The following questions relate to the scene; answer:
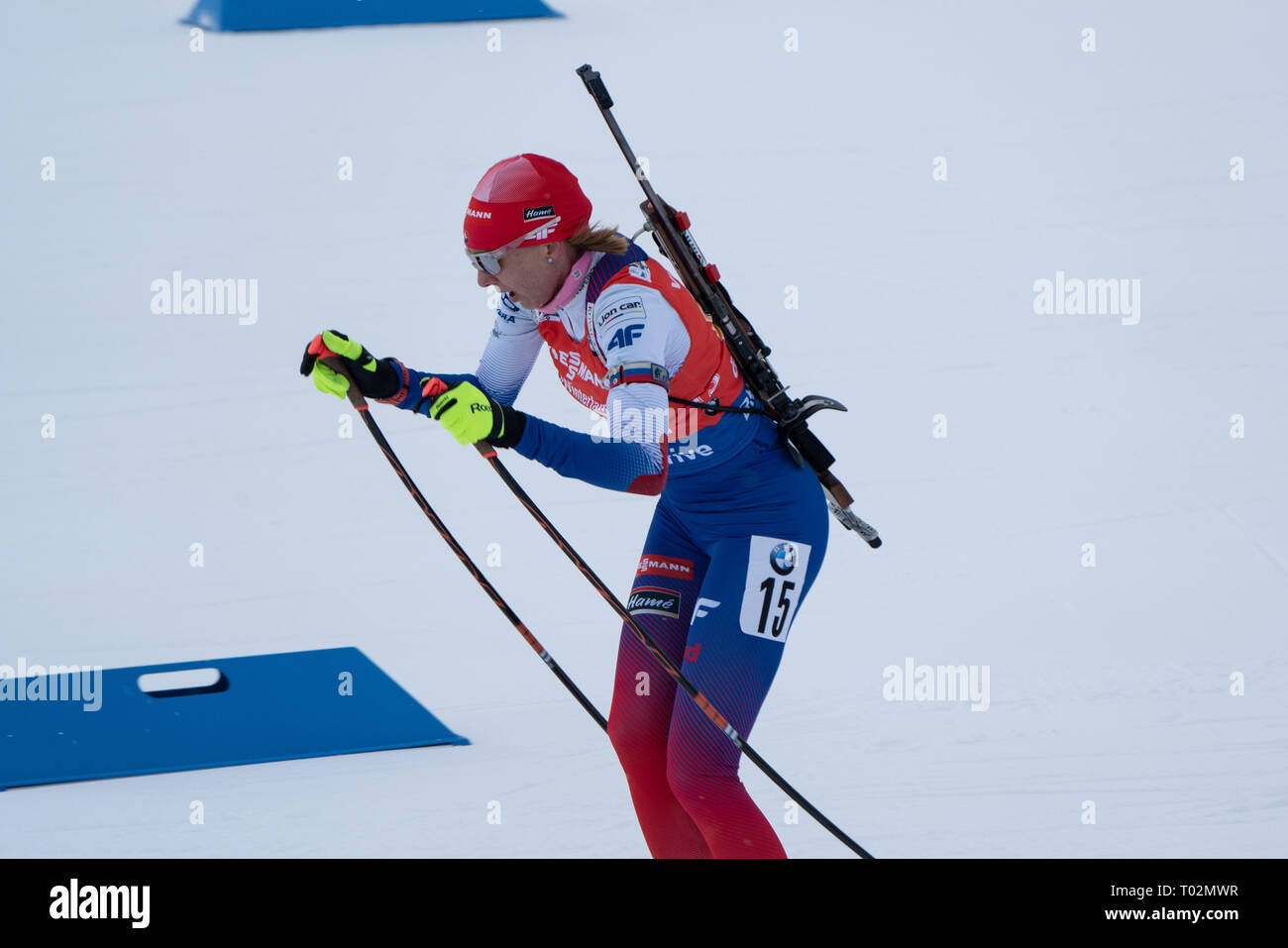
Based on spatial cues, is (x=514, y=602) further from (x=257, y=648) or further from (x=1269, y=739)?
(x=1269, y=739)

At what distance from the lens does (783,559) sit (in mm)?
2639

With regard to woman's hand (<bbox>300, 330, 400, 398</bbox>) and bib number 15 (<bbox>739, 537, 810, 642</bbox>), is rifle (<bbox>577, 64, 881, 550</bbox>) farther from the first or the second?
woman's hand (<bbox>300, 330, 400, 398</bbox>)

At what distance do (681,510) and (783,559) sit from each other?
273 millimetres

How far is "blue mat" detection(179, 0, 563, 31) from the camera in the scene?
402 inches

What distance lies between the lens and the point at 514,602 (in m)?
4.97

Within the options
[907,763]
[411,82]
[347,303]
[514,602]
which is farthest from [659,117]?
[907,763]

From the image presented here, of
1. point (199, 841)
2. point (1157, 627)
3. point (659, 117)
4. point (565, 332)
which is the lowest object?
point (199, 841)

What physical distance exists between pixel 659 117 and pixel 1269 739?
22.2 feet

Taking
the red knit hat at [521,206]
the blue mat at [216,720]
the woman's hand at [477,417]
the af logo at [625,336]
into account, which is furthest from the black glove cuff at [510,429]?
the blue mat at [216,720]

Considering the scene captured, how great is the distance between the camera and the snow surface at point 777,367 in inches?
147

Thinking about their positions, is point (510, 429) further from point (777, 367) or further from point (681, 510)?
point (777, 367)

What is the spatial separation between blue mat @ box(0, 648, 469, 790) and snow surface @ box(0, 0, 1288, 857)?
101 mm

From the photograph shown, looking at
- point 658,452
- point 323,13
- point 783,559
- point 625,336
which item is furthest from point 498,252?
point 323,13

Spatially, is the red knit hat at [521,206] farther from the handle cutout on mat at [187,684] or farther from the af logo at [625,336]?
the handle cutout on mat at [187,684]
